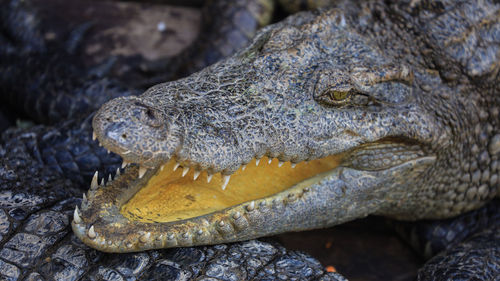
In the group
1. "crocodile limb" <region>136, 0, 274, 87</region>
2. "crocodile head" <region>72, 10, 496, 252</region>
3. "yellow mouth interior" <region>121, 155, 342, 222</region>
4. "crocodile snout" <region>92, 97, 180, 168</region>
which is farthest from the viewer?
"crocodile limb" <region>136, 0, 274, 87</region>

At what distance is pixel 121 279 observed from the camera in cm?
185

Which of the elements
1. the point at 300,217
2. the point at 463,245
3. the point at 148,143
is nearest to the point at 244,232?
the point at 300,217

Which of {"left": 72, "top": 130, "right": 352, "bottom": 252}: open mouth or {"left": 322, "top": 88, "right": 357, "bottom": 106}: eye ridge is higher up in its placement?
{"left": 322, "top": 88, "right": 357, "bottom": 106}: eye ridge

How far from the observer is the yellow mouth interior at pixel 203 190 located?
204cm

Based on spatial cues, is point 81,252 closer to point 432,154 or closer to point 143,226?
point 143,226

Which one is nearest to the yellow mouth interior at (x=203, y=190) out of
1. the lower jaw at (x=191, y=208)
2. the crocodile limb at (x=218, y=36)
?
the lower jaw at (x=191, y=208)

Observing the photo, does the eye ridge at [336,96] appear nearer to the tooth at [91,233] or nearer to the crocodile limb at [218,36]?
the tooth at [91,233]

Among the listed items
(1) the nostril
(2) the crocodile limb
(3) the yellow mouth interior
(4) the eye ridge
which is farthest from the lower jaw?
(2) the crocodile limb

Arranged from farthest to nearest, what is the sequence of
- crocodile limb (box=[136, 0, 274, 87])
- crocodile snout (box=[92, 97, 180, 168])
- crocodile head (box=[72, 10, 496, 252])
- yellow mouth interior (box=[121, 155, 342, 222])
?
1. crocodile limb (box=[136, 0, 274, 87])
2. yellow mouth interior (box=[121, 155, 342, 222])
3. crocodile head (box=[72, 10, 496, 252])
4. crocodile snout (box=[92, 97, 180, 168])

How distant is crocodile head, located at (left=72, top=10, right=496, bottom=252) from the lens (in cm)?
184

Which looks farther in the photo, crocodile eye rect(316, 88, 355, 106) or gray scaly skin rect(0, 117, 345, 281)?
crocodile eye rect(316, 88, 355, 106)

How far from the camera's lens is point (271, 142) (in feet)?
6.62

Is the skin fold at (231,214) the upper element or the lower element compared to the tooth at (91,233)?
lower

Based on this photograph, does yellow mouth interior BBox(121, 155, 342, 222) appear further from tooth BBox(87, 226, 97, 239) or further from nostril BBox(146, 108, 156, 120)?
nostril BBox(146, 108, 156, 120)
